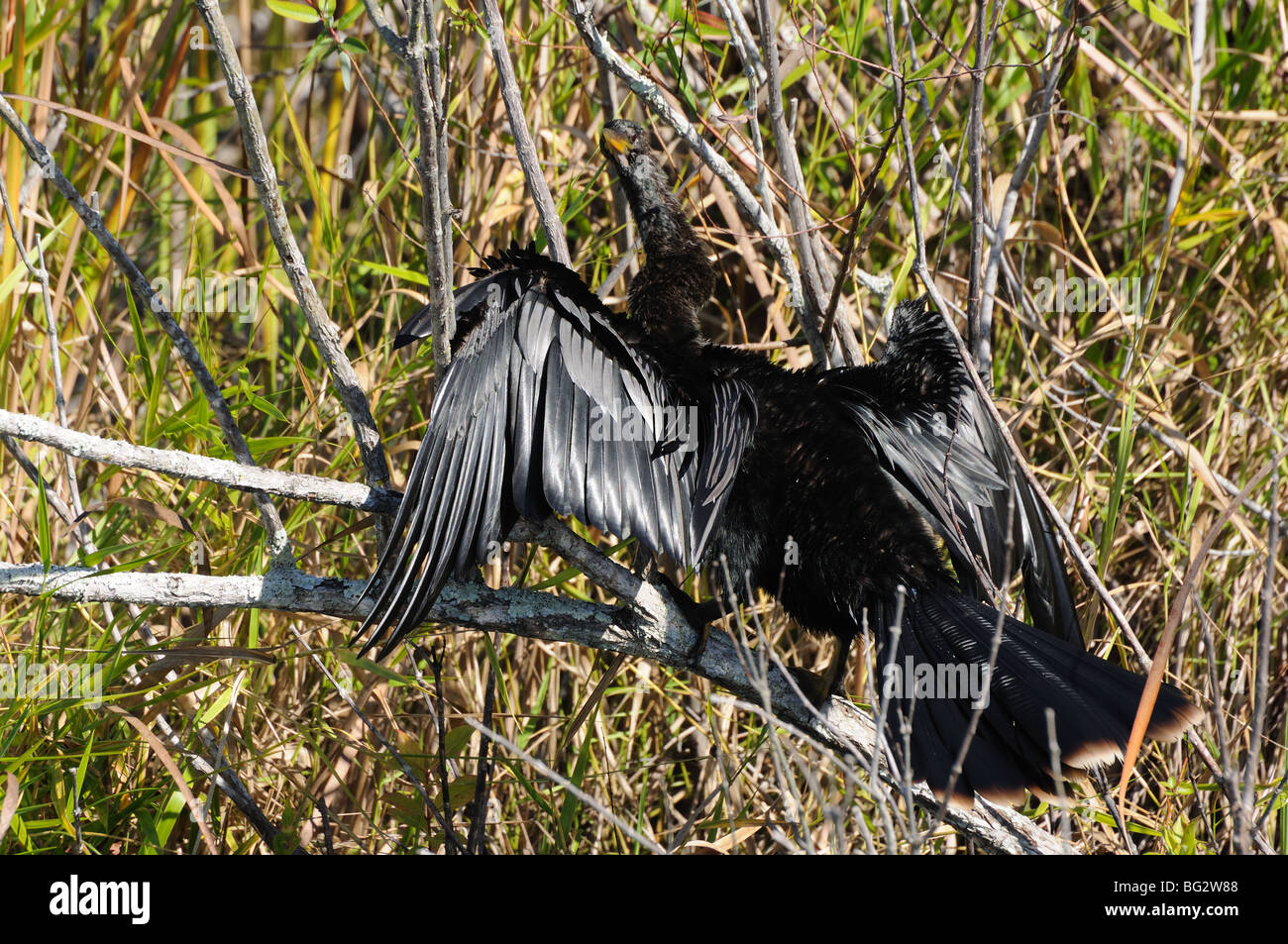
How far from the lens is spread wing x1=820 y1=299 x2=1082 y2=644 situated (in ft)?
8.13

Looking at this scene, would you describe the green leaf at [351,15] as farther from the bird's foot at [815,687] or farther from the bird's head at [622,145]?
the bird's foot at [815,687]

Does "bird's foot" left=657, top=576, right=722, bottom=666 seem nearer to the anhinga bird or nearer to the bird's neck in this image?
the anhinga bird

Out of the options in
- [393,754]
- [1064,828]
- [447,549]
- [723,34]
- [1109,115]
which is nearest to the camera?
[447,549]

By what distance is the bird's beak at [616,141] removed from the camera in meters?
2.88

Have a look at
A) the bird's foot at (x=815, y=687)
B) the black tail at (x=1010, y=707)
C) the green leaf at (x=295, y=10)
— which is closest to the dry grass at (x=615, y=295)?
the bird's foot at (x=815, y=687)

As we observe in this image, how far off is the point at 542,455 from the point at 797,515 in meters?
0.57

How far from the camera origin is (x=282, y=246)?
2.01 m

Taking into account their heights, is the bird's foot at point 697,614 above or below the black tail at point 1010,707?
above

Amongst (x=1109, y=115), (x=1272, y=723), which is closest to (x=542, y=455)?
(x=1272, y=723)

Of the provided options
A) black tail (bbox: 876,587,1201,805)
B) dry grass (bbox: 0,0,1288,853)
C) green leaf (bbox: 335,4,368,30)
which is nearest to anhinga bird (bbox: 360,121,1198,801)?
black tail (bbox: 876,587,1201,805)

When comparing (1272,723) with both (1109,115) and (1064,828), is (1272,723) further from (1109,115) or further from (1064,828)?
(1109,115)

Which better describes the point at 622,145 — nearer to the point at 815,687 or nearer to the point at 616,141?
the point at 616,141

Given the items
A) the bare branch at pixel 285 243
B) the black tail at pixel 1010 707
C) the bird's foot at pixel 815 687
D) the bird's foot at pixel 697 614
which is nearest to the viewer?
the bare branch at pixel 285 243

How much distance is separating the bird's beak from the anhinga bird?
1.57ft
